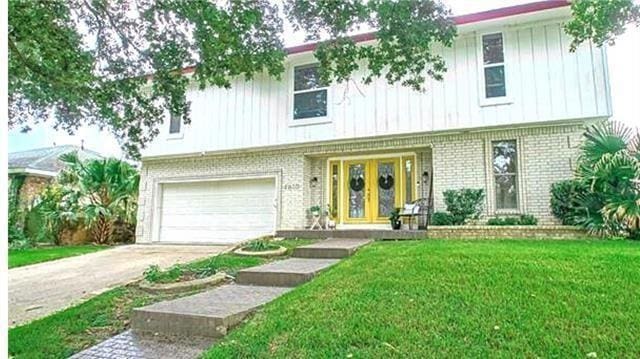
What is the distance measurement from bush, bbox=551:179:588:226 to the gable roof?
19.1 metres

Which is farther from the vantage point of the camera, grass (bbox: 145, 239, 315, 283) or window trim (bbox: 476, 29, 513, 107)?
window trim (bbox: 476, 29, 513, 107)

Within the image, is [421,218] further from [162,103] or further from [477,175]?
[162,103]

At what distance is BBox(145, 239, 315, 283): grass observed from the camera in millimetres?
6910

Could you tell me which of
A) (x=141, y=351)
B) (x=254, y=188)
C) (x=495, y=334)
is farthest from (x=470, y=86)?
(x=141, y=351)

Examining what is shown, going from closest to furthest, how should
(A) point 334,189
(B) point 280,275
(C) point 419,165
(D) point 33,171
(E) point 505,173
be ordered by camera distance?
(B) point 280,275 → (E) point 505,173 → (C) point 419,165 → (A) point 334,189 → (D) point 33,171

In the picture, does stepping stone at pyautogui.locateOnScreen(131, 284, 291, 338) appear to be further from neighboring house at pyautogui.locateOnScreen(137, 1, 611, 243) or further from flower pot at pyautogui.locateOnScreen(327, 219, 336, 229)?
neighboring house at pyautogui.locateOnScreen(137, 1, 611, 243)

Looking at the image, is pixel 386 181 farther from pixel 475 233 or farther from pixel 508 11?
pixel 508 11

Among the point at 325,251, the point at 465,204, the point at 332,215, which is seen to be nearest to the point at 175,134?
the point at 332,215

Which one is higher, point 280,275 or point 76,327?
point 280,275

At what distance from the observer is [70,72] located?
7.32m

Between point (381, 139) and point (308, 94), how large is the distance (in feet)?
8.80

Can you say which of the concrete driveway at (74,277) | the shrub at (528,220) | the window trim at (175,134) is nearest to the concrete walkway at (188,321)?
the concrete driveway at (74,277)

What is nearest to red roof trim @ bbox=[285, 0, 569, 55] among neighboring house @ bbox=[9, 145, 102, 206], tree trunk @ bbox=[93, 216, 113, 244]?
tree trunk @ bbox=[93, 216, 113, 244]

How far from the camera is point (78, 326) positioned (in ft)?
16.4
